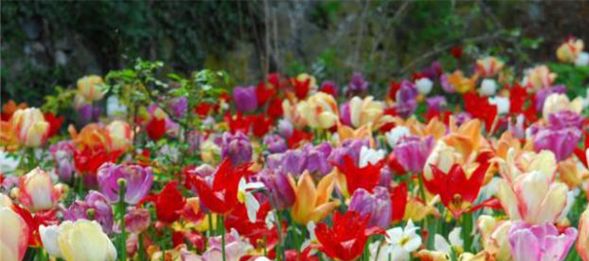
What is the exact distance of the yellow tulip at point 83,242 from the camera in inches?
61.9

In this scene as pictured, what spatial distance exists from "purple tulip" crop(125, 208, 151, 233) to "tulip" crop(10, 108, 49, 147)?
0.89 metres

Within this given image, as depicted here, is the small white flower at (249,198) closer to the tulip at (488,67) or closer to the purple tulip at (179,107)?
the purple tulip at (179,107)

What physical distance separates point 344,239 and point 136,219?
552 millimetres

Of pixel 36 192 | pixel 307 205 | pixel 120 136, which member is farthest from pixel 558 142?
pixel 36 192

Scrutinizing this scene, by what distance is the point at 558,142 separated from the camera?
8.82 feet

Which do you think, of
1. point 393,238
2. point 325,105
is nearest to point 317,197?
point 393,238

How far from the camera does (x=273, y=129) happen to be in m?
3.92

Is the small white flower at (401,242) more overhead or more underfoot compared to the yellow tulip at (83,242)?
more underfoot

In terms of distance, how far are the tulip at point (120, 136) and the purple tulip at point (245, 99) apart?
3.97ft

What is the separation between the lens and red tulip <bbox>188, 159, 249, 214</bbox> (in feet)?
5.69

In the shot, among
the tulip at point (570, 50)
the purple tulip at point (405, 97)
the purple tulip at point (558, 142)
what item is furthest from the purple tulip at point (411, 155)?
the tulip at point (570, 50)

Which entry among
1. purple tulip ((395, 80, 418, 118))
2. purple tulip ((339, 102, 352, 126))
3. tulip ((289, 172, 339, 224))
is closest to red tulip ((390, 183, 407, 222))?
tulip ((289, 172, 339, 224))

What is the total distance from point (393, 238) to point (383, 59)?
4.48 metres

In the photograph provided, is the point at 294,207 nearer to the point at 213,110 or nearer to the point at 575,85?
the point at 213,110
